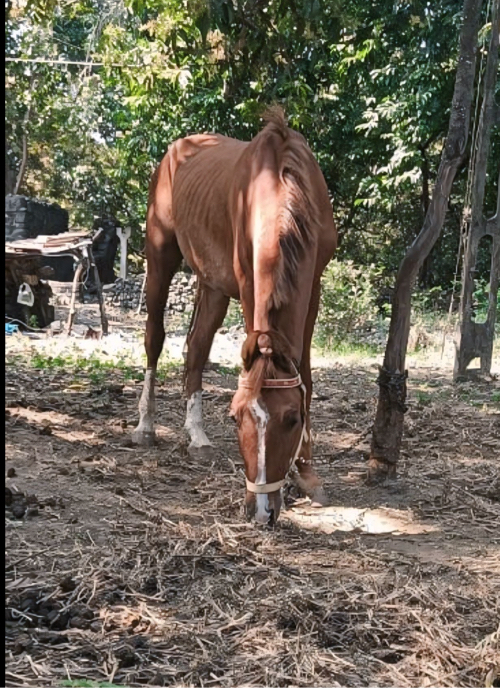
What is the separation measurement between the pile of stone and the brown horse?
11.9 meters

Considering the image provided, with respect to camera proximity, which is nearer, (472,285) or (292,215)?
(292,215)

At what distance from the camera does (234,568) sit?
326cm

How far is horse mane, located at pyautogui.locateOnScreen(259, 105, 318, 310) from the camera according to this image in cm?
378

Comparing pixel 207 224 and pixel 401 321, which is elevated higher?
pixel 207 224

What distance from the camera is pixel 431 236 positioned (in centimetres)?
467

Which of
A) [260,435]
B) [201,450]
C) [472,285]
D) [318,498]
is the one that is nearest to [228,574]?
[260,435]

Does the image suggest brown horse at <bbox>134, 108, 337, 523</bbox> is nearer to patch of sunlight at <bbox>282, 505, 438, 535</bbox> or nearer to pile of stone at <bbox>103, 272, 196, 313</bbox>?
patch of sunlight at <bbox>282, 505, 438, 535</bbox>

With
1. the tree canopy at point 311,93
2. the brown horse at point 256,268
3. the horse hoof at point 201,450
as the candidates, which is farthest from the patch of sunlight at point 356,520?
the tree canopy at point 311,93

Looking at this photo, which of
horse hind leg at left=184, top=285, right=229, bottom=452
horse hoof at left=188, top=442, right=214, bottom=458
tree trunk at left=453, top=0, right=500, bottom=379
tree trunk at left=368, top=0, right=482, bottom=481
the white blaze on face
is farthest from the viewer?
tree trunk at left=453, top=0, right=500, bottom=379

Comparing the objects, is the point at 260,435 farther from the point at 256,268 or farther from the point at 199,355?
the point at 199,355

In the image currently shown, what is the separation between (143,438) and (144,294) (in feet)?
43.6

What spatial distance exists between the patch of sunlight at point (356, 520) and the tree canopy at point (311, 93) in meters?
3.15

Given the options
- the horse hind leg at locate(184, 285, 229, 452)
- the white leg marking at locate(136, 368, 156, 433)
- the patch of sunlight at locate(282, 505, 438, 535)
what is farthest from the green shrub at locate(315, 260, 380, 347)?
the patch of sunlight at locate(282, 505, 438, 535)

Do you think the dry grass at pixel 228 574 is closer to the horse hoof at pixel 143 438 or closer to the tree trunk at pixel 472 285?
the horse hoof at pixel 143 438
